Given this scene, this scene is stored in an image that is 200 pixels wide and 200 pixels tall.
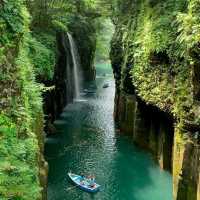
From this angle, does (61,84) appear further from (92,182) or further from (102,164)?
(92,182)

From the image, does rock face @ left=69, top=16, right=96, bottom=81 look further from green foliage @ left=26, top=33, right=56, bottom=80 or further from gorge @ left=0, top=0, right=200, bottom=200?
green foliage @ left=26, top=33, right=56, bottom=80

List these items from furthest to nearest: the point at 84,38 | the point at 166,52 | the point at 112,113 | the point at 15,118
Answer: the point at 84,38, the point at 112,113, the point at 166,52, the point at 15,118

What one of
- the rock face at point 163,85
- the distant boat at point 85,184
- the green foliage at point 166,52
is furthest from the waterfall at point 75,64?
the distant boat at point 85,184

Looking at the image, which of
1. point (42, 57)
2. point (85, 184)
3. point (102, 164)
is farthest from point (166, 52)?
point (42, 57)

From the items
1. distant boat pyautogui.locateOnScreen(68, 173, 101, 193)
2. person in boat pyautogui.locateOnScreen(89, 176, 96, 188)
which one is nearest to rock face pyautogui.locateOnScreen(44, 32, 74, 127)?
distant boat pyautogui.locateOnScreen(68, 173, 101, 193)

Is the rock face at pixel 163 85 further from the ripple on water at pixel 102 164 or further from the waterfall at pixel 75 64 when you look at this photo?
the waterfall at pixel 75 64

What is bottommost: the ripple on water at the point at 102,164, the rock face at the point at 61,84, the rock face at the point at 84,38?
the ripple on water at the point at 102,164
